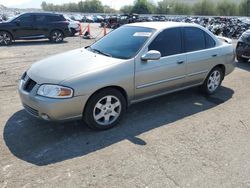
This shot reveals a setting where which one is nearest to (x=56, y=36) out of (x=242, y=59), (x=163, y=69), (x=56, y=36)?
(x=56, y=36)

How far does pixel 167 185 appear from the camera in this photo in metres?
3.22

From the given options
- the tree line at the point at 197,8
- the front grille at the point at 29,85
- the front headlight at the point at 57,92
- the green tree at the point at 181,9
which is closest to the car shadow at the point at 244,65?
the front headlight at the point at 57,92

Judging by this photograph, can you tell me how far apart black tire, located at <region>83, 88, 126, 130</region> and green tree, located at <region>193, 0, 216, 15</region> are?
9655cm

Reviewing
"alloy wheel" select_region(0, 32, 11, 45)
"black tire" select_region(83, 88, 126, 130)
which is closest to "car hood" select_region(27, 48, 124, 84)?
"black tire" select_region(83, 88, 126, 130)

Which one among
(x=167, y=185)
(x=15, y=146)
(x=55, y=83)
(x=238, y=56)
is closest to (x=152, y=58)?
(x=55, y=83)

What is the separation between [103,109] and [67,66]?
2.80 feet

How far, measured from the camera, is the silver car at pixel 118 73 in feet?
13.3

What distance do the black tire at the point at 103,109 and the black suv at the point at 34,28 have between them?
11.5m

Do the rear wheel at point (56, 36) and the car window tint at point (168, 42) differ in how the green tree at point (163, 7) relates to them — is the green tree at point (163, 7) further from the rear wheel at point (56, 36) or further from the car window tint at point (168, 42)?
the car window tint at point (168, 42)

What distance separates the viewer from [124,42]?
16.5 feet

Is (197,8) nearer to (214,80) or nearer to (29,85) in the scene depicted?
(214,80)

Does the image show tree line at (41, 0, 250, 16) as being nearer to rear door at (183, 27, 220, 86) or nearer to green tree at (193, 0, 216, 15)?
green tree at (193, 0, 216, 15)

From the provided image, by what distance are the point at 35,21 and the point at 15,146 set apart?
12.5m

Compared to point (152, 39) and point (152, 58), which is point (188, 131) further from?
point (152, 39)
